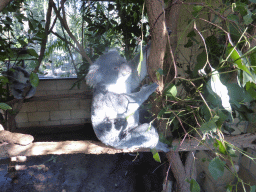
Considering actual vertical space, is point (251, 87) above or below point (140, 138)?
above

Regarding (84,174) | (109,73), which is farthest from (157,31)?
(84,174)

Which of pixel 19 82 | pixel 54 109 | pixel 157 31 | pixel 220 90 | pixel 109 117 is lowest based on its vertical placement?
pixel 54 109

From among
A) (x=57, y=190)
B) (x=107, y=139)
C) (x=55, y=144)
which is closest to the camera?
(x=107, y=139)

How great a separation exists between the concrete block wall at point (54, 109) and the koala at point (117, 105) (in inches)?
92.1

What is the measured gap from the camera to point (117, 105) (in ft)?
3.98

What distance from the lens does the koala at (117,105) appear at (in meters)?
1.13

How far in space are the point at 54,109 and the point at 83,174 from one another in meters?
1.60

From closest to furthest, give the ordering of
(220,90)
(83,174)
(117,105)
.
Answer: (220,90) < (117,105) < (83,174)

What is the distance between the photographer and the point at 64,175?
103 inches

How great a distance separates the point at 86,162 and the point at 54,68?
9.73 feet

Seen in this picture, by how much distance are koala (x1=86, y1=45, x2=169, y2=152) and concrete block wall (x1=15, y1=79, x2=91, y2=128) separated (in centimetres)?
234

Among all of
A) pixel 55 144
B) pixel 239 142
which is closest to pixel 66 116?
pixel 55 144

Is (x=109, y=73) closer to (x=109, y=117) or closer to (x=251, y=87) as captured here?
(x=109, y=117)

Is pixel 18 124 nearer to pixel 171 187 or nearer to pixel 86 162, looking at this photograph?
pixel 86 162
